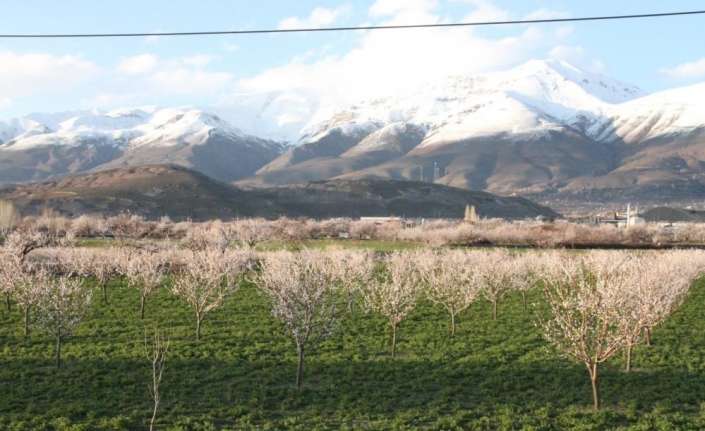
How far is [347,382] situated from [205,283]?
20.1 meters

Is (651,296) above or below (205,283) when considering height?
above

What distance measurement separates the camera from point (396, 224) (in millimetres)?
115000

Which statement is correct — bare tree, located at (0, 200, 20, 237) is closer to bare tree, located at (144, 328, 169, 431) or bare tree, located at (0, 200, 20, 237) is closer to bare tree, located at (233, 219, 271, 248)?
bare tree, located at (233, 219, 271, 248)

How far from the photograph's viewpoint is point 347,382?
2494 cm

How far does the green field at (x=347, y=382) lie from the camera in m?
20.3

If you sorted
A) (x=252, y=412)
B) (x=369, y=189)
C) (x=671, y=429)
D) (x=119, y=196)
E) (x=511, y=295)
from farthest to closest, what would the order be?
(x=369, y=189)
(x=119, y=196)
(x=511, y=295)
(x=252, y=412)
(x=671, y=429)

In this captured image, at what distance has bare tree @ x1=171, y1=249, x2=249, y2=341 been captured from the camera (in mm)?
34875

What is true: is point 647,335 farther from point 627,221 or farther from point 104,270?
point 627,221

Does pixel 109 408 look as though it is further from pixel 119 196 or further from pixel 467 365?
pixel 119 196

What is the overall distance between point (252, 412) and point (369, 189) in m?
168

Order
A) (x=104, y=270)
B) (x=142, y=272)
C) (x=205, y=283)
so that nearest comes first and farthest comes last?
(x=142, y=272) → (x=205, y=283) → (x=104, y=270)

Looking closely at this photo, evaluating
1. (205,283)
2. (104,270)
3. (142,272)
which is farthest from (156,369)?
(104,270)

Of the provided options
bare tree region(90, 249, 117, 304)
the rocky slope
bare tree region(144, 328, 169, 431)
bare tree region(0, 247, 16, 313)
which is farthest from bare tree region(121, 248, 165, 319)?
the rocky slope

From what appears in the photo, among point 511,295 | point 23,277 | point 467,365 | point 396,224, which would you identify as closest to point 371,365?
point 467,365
